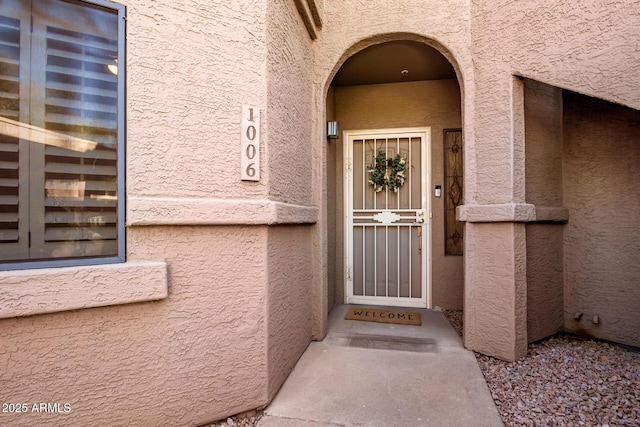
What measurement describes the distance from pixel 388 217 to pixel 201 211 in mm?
3311

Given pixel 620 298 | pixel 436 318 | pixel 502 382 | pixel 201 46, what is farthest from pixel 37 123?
pixel 620 298

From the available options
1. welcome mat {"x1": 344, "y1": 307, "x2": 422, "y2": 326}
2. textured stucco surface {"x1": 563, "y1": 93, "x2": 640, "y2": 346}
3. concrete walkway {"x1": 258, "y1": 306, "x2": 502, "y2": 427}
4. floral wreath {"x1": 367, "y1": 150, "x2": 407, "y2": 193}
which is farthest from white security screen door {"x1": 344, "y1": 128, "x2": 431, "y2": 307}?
textured stucco surface {"x1": 563, "y1": 93, "x2": 640, "y2": 346}

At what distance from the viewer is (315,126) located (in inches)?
133

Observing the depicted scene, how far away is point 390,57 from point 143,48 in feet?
9.95

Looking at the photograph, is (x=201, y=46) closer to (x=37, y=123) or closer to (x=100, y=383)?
(x=37, y=123)

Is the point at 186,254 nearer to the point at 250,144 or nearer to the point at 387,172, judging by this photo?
the point at 250,144

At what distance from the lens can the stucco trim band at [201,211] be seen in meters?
1.86

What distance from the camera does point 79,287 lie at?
1677 mm

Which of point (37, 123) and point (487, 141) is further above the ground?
point (487, 141)

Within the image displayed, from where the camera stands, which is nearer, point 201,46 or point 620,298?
point 201,46

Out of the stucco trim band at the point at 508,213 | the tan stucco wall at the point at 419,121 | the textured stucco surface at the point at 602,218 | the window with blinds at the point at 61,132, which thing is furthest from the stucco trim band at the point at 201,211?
the textured stucco surface at the point at 602,218

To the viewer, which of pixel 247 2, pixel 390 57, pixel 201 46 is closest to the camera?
pixel 201 46

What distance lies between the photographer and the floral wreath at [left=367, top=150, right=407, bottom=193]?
4648mm

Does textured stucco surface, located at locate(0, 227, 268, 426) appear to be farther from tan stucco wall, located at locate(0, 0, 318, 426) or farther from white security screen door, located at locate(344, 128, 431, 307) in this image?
white security screen door, located at locate(344, 128, 431, 307)
